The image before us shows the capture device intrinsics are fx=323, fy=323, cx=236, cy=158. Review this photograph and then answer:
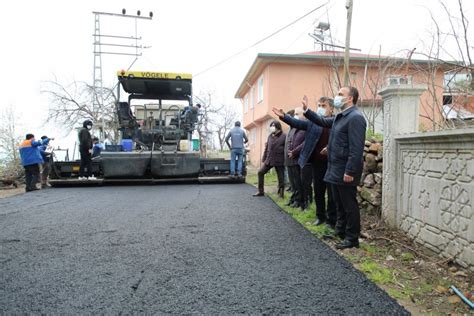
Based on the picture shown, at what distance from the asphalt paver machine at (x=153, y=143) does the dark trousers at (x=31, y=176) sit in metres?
0.39

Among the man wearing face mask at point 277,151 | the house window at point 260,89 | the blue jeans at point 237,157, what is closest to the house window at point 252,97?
the house window at point 260,89

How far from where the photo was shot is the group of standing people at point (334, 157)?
10.8 feet

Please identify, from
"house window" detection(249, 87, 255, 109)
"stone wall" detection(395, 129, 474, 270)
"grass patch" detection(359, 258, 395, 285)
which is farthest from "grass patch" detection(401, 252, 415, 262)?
"house window" detection(249, 87, 255, 109)

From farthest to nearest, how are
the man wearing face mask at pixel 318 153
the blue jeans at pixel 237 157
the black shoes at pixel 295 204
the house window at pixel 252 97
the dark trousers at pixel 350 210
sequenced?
the house window at pixel 252 97, the blue jeans at pixel 237 157, the black shoes at pixel 295 204, the man wearing face mask at pixel 318 153, the dark trousers at pixel 350 210

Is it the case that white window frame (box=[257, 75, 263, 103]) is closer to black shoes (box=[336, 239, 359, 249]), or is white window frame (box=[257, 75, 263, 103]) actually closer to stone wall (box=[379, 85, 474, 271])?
stone wall (box=[379, 85, 474, 271])

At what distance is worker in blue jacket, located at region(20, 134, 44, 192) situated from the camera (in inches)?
325

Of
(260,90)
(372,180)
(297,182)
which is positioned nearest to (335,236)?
(372,180)

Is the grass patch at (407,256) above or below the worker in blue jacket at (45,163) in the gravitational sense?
below

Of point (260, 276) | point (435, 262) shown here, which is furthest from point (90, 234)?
point (435, 262)

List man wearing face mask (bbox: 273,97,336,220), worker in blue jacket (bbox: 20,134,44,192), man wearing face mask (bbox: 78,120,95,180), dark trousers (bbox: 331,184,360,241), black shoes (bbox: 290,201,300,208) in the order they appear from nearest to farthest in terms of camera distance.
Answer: dark trousers (bbox: 331,184,360,241)
man wearing face mask (bbox: 273,97,336,220)
black shoes (bbox: 290,201,300,208)
worker in blue jacket (bbox: 20,134,44,192)
man wearing face mask (bbox: 78,120,95,180)

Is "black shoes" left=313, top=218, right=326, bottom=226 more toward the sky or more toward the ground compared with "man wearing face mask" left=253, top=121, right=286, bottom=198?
more toward the ground

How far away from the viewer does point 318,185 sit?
4410 mm

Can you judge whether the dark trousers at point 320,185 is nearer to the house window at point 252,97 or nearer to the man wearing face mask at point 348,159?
the man wearing face mask at point 348,159

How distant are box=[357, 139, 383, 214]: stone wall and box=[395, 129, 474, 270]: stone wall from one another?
1.88 ft
